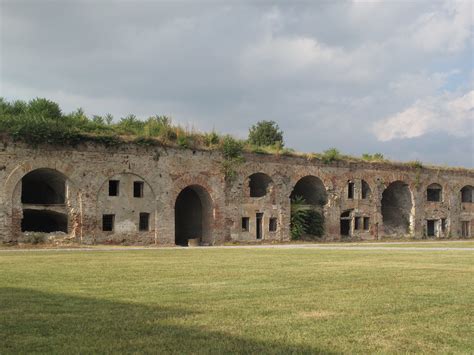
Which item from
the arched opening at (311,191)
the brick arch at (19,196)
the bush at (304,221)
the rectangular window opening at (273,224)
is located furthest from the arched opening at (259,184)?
the brick arch at (19,196)

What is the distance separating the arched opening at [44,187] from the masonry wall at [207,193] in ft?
2.67

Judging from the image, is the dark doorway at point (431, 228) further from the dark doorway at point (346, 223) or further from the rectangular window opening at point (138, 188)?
the rectangular window opening at point (138, 188)

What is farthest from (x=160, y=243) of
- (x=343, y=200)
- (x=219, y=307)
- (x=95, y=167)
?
(x=219, y=307)

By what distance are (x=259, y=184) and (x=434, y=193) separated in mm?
15621

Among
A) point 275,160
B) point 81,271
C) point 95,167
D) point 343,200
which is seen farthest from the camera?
point 343,200

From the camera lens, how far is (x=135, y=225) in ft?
101

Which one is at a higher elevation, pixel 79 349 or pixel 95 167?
pixel 95 167

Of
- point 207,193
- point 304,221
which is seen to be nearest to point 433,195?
point 304,221

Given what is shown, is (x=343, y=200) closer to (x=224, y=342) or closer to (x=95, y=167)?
(x=95, y=167)

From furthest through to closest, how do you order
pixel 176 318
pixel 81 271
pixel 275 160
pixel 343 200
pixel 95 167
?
pixel 343 200 < pixel 275 160 < pixel 95 167 < pixel 81 271 < pixel 176 318

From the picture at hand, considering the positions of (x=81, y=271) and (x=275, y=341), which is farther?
(x=81, y=271)

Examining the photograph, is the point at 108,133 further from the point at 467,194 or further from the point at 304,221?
the point at 467,194

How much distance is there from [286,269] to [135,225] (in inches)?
714

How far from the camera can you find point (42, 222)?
31297 mm
